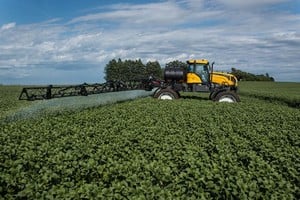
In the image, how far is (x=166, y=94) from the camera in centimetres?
2544

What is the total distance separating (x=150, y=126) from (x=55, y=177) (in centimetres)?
637

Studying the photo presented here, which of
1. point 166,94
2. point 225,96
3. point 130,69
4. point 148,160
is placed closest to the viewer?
point 148,160

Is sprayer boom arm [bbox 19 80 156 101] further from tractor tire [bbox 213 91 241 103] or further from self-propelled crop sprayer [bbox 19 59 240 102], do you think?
tractor tire [bbox 213 91 241 103]

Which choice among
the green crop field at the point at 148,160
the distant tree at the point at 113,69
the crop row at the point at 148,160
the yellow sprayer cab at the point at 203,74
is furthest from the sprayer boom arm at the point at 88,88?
the distant tree at the point at 113,69

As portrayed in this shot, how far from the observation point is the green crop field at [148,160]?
6.89 m

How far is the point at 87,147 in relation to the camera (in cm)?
1008

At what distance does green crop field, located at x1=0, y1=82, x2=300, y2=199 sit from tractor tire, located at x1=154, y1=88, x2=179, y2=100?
1049 cm

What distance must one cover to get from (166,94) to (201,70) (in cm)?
269

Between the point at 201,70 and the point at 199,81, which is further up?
the point at 201,70

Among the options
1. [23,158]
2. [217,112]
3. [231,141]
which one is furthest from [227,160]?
[217,112]

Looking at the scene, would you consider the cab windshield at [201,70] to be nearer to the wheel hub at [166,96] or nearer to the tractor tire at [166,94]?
the tractor tire at [166,94]

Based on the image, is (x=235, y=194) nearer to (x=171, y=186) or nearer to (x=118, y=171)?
(x=171, y=186)

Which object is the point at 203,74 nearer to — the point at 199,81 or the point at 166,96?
the point at 199,81

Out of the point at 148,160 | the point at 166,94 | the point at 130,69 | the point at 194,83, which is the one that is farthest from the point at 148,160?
the point at 130,69
